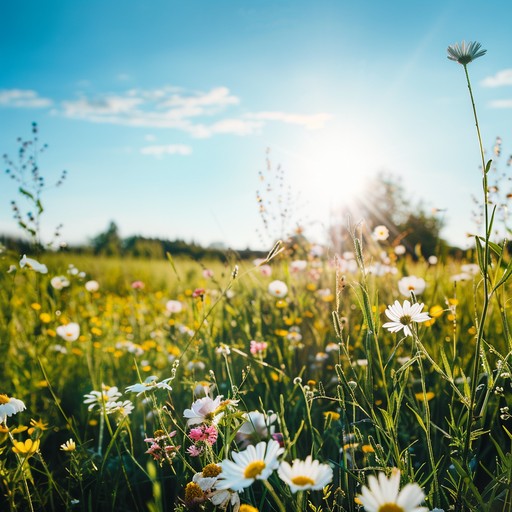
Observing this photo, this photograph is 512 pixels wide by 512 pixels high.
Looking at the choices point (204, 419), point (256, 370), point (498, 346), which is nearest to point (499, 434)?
point (498, 346)

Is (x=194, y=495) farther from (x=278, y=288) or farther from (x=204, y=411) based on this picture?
(x=278, y=288)

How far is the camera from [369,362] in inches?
36.8

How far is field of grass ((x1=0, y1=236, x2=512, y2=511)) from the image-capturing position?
998 millimetres

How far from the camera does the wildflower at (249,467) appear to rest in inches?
27.8

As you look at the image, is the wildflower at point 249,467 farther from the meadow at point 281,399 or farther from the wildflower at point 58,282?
the wildflower at point 58,282

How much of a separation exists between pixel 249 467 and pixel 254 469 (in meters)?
0.02

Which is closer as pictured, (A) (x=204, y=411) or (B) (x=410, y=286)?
(A) (x=204, y=411)

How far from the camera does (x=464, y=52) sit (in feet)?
3.16

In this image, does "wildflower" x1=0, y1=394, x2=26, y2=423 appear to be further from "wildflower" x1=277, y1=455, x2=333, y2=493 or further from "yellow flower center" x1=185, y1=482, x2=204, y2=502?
"wildflower" x1=277, y1=455, x2=333, y2=493

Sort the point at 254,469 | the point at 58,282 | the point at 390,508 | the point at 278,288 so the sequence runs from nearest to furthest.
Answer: the point at 390,508 → the point at 254,469 → the point at 278,288 → the point at 58,282

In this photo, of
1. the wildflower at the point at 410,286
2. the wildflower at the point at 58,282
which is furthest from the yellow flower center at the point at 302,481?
the wildflower at the point at 58,282

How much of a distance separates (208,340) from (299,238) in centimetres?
161

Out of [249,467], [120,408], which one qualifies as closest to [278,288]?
[120,408]

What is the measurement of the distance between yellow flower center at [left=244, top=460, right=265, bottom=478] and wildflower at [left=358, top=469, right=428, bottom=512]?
170 mm
